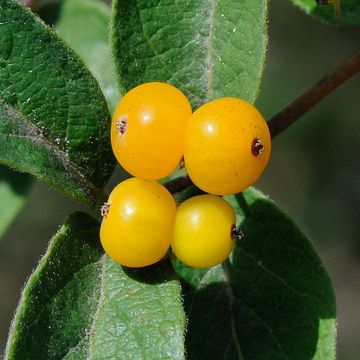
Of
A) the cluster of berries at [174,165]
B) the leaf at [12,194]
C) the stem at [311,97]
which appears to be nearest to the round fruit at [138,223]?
the cluster of berries at [174,165]

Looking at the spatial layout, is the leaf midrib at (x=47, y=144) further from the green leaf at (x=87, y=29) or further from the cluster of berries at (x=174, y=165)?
the green leaf at (x=87, y=29)

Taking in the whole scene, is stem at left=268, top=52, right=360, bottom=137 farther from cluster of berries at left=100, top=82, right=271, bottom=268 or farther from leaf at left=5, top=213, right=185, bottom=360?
leaf at left=5, top=213, right=185, bottom=360

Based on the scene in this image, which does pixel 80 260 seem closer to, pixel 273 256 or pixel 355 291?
pixel 273 256

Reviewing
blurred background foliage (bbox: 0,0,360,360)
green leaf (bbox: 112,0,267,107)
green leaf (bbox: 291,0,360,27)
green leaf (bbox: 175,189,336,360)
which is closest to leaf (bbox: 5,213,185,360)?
green leaf (bbox: 175,189,336,360)

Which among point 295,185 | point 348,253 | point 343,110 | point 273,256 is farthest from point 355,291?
point 273,256

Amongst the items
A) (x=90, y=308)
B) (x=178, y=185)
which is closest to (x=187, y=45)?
(x=178, y=185)

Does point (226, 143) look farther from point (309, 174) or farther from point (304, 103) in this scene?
point (309, 174)
